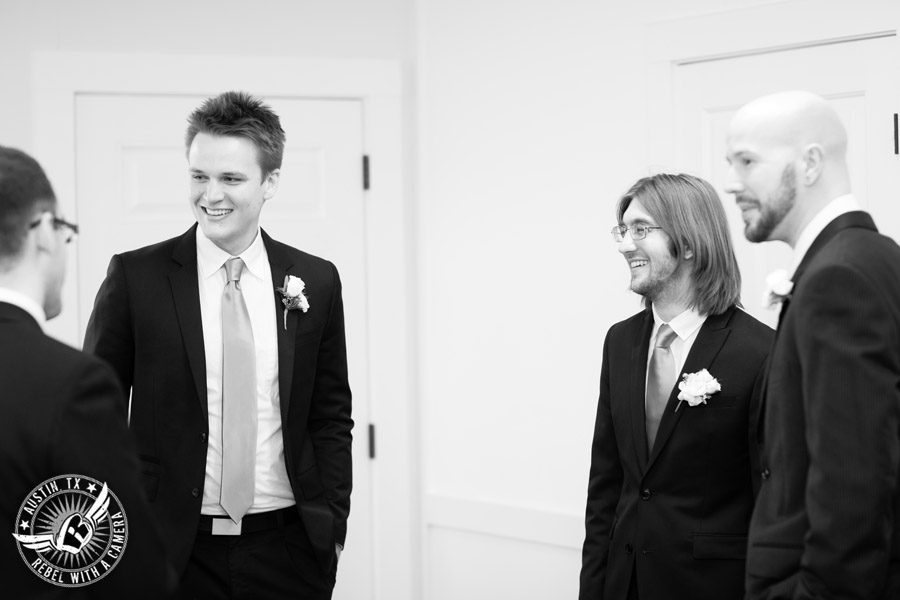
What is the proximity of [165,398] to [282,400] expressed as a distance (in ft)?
0.93

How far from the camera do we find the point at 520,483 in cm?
381

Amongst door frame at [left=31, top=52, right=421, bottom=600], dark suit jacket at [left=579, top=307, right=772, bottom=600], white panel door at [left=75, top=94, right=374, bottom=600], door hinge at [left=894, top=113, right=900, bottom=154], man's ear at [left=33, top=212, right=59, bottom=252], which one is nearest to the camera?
man's ear at [left=33, top=212, right=59, bottom=252]

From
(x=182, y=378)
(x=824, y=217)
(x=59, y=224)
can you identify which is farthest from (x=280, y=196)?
(x=824, y=217)

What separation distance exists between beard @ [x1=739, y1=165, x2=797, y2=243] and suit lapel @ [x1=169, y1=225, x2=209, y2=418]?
4.33ft

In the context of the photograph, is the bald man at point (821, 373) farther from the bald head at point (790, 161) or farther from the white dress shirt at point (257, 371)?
the white dress shirt at point (257, 371)

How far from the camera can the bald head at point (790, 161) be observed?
1.83 m

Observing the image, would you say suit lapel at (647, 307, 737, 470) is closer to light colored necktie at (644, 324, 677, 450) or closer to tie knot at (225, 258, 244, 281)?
light colored necktie at (644, 324, 677, 450)

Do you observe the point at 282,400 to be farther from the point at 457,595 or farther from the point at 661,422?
the point at 457,595

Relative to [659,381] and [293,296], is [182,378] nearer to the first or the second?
[293,296]

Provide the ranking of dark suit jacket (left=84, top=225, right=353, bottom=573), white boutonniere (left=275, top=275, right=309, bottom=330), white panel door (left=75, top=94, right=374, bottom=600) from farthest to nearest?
white panel door (left=75, top=94, right=374, bottom=600) < white boutonniere (left=275, top=275, right=309, bottom=330) < dark suit jacket (left=84, top=225, right=353, bottom=573)

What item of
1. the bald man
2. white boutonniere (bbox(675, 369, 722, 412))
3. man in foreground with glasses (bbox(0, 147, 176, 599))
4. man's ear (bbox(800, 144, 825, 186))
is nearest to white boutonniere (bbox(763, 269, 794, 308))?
the bald man

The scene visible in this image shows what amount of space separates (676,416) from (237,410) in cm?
106

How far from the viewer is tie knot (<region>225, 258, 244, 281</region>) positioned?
8.39 ft

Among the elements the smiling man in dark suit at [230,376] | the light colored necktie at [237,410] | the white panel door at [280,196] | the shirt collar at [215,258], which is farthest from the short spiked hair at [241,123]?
the white panel door at [280,196]
